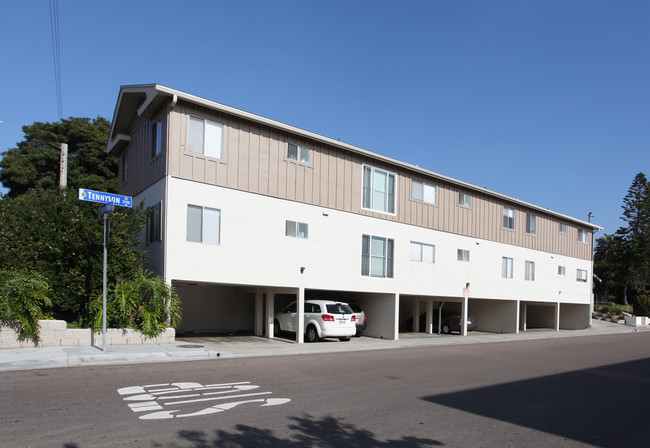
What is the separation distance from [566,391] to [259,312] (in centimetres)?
1285

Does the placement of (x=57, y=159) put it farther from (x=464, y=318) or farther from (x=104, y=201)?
(x=464, y=318)

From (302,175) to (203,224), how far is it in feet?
15.4

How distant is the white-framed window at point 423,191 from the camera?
24531 mm

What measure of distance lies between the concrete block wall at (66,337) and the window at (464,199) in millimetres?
18102

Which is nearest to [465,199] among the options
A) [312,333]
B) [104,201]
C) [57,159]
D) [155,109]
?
[312,333]

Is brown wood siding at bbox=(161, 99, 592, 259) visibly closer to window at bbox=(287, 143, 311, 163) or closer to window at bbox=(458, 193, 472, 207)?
window at bbox=(287, 143, 311, 163)

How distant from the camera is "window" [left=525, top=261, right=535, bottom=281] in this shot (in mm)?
32031

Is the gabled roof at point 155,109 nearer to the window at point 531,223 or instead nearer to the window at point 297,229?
the window at point 297,229

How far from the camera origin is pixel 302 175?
19.7m

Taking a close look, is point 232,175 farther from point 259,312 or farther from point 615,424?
point 615,424

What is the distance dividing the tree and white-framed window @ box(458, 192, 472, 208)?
21.1 metres

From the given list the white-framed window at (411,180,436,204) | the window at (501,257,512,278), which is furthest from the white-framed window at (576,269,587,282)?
the white-framed window at (411,180,436,204)

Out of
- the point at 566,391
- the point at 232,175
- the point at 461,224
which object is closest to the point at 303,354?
the point at 232,175

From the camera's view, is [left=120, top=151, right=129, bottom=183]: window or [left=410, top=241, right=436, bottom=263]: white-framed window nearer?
[left=120, top=151, right=129, bottom=183]: window
